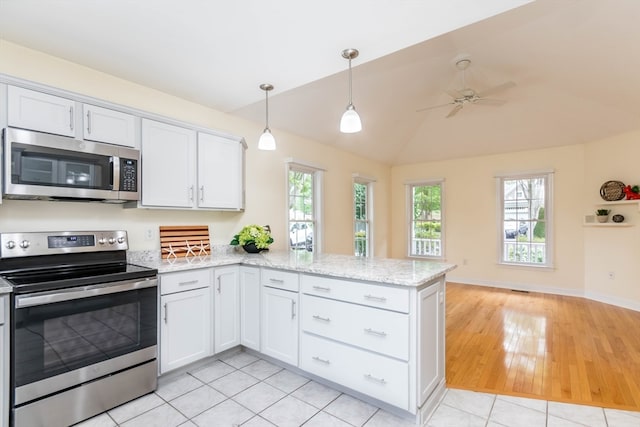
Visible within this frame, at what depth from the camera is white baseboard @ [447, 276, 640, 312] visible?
4.48 m

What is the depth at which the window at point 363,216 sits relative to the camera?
18.7 ft

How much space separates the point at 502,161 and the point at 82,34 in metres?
6.02

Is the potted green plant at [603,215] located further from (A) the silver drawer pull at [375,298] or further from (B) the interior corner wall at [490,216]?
(A) the silver drawer pull at [375,298]

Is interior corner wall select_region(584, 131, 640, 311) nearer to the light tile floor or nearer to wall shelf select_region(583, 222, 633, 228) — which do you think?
wall shelf select_region(583, 222, 633, 228)

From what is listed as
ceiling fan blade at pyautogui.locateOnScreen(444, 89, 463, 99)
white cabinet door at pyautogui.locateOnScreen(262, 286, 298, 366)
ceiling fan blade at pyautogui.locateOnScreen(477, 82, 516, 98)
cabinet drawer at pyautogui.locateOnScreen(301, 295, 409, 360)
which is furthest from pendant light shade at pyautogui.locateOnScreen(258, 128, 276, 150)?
ceiling fan blade at pyautogui.locateOnScreen(477, 82, 516, 98)

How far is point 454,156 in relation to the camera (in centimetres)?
612

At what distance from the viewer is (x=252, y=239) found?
131 inches

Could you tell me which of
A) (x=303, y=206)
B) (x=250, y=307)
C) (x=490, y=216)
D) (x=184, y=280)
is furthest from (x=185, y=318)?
(x=490, y=216)

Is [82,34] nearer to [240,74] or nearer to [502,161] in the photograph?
[240,74]

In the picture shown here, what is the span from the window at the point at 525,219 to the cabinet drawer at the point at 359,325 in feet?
15.4

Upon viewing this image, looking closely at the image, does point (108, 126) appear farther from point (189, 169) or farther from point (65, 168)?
point (189, 169)

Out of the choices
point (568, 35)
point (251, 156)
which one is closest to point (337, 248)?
point (251, 156)

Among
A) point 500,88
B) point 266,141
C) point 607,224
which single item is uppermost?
point 500,88

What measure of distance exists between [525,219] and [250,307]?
5.05 meters
